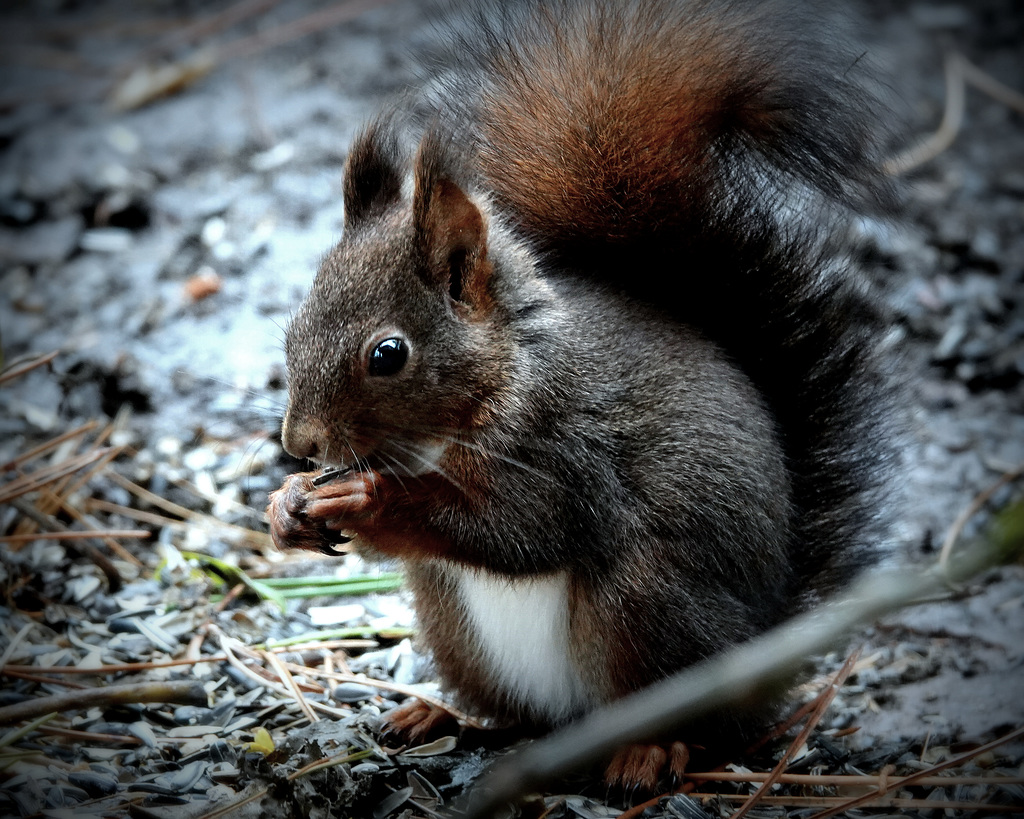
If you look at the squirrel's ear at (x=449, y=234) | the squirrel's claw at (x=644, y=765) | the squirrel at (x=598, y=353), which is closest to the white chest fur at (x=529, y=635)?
the squirrel at (x=598, y=353)

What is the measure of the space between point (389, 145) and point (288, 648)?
1039 mm

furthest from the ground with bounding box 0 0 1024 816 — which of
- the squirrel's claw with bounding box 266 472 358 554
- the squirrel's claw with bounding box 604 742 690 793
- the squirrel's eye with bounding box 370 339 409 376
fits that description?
the squirrel's eye with bounding box 370 339 409 376

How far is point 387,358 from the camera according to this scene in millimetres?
1661

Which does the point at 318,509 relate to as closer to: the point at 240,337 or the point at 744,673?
the point at 744,673

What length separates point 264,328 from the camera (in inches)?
122

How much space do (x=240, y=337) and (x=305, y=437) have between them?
1.51 metres

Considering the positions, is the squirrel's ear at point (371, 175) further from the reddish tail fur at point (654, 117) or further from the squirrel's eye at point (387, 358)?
the squirrel's eye at point (387, 358)

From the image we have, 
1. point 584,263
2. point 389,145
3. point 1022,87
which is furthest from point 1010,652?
point 1022,87

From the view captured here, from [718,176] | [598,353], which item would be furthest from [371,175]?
[718,176]

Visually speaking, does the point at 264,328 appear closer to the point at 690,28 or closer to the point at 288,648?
the point at 288,648

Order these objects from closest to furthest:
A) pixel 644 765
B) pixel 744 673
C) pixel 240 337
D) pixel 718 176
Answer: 1. pixel 744 673
2. pixel 644 765
3. pixel 718 176
4. pixel 240 337

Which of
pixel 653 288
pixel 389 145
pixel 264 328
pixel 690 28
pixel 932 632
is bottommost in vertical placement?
pixel 932 632

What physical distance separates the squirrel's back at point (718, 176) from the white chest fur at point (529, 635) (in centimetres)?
49

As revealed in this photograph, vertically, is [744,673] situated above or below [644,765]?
above
